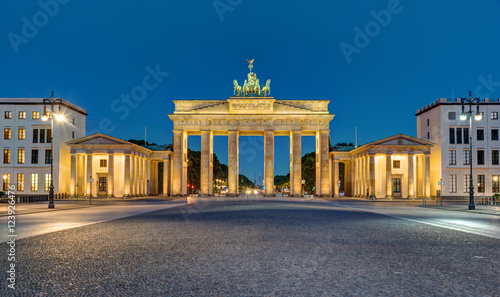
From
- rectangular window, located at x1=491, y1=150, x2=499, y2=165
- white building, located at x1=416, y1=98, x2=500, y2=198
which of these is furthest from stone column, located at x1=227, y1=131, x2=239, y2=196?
rectangular window, located at x1=491, y1=150, x2=499, y2=165

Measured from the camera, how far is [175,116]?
7712 cm

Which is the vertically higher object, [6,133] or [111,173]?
[6,133]

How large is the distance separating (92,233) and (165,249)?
5.77 meters

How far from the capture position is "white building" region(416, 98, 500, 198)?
227 feet

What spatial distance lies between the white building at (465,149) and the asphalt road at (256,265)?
59.7 m

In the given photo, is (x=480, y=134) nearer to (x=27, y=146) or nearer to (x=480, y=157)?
(x=480, y=157)

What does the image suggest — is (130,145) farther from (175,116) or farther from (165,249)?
(165,249)

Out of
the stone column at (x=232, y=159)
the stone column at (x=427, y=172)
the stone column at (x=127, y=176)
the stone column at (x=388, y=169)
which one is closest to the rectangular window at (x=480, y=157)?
the stone column at (x=427, y=172)

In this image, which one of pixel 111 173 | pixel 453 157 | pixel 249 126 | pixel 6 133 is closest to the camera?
pixel 111 173

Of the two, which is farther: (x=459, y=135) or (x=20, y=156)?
(x=20, y=156)

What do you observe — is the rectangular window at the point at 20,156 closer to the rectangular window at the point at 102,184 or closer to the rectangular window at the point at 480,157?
the rectangular window at the point at 102,184

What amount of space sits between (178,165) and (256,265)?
6932 cm

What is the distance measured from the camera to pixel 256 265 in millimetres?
9477

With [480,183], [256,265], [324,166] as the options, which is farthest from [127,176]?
[256,265]
